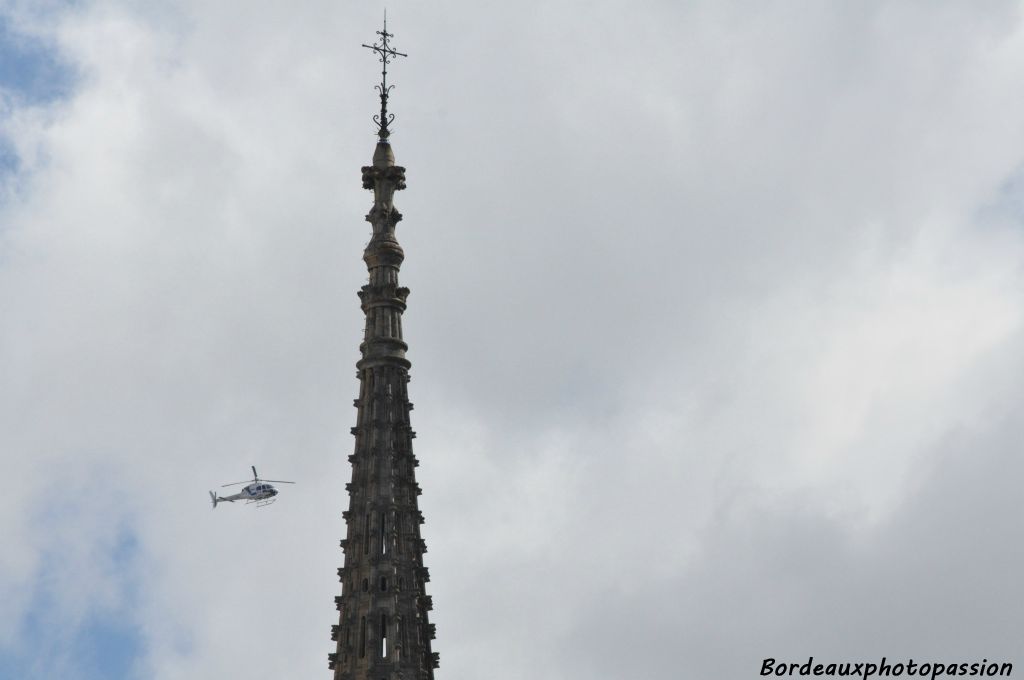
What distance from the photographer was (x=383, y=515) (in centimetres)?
Result: 12319

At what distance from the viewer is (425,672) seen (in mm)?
120938

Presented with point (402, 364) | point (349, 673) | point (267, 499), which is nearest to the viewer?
point (349, 673)

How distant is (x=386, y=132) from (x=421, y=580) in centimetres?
2732

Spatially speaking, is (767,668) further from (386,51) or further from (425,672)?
(386,51)

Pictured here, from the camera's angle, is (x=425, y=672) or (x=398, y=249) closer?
(x=425, y=672)

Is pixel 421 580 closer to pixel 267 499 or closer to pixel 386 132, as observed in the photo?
pixel 267 499

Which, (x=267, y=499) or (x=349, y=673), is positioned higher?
(x=267, y=499)

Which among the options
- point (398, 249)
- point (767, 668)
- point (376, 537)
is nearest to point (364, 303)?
point (398, 249)

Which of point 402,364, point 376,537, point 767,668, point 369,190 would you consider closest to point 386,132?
point 369,190

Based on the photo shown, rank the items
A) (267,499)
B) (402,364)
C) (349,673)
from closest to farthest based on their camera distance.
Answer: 1. (349,673)
2. (402,364)
3. (267,499)

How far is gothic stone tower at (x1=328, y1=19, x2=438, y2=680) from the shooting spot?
120 m

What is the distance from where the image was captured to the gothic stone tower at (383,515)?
395 feet

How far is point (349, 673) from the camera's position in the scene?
392 feet

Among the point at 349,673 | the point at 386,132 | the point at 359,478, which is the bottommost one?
the point at 349,673
